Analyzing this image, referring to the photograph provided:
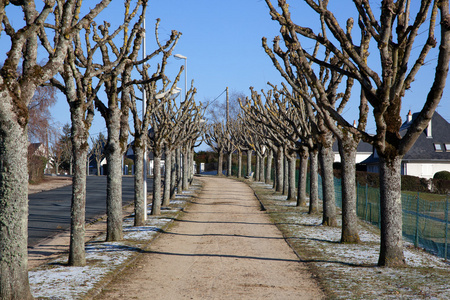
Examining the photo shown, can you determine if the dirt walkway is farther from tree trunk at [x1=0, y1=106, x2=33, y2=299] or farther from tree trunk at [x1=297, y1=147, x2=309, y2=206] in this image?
tree trunk at [x1=297, y1=147, x2=309, y2=206]

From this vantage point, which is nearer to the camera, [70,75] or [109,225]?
[70,75]

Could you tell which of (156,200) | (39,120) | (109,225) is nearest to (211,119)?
(39,120)

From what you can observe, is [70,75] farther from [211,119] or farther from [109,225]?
[211,119]

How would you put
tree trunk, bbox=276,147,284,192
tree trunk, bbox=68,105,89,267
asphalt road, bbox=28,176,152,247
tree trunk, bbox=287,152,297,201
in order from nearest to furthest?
tree trunk, bbox=68,105,89,267
asphalt road, bbox=28,176,152,247
tree trunk, bbox=287,152,297,201
tree trunk, bbox=276,147,284,192

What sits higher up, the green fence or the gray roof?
the gray roof

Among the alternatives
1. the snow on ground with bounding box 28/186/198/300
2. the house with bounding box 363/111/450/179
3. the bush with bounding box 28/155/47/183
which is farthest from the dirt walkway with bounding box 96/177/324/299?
the house with bounding box 363/111/450/179

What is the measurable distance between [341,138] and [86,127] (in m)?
6.32

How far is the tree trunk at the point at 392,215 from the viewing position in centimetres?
965

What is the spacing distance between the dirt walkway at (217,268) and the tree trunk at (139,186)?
1127mm

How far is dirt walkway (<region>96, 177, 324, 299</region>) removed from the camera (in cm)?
804

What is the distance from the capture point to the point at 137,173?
15789mm

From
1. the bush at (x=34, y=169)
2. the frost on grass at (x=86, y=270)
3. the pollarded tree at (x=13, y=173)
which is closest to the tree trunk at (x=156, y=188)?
the frost on grass at (x=86, y=270)

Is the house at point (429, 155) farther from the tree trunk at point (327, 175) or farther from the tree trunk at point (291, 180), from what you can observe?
the tree trunk at point (327, 175)

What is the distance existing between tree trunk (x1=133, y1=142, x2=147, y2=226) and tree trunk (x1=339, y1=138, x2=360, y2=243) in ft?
21.7
